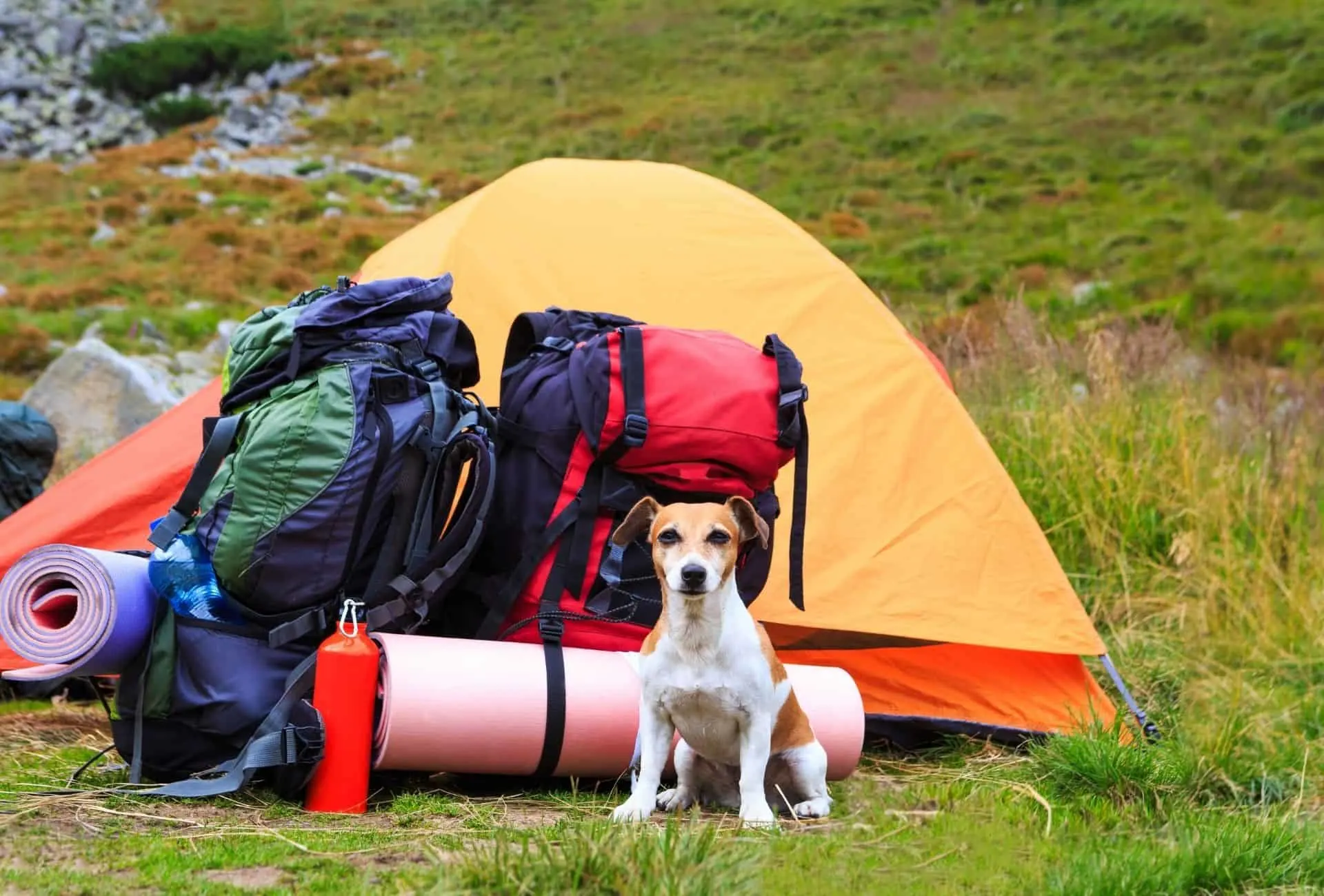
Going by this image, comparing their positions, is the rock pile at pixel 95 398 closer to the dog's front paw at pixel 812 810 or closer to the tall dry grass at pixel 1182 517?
the tall dry grass at pixel 1182 517

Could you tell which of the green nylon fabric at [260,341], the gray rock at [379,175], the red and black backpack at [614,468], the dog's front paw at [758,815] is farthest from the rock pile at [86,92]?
the dog's front paw at [758,815]

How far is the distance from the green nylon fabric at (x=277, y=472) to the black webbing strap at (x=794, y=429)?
4.66 feet

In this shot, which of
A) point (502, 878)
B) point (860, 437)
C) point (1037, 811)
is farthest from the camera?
point (860, 437)

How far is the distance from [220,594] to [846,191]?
859 inches

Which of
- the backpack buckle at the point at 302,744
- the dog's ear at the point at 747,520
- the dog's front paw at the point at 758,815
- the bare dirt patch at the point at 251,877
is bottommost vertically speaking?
the dog's front paw at the point at 758,815

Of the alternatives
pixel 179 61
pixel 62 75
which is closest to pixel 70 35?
pixel 62 75

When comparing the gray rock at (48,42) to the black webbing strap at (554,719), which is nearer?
the black webbing strap at (554,719)

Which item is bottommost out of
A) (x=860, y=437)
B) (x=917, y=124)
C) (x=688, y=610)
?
(x=688, y=610)

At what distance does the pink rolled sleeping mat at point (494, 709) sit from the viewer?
3.78 meters

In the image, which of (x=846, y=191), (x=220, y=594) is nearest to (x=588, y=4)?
(x=846, y=191)

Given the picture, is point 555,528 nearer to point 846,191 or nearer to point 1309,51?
point 846,191

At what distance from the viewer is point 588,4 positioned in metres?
34.4

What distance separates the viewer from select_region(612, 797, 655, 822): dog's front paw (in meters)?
3.59

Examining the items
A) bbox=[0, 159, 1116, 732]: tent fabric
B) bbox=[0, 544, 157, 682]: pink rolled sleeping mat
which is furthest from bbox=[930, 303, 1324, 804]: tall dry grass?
bbox=[0, 544, 157, 682]: pink rolled sleeping mat
